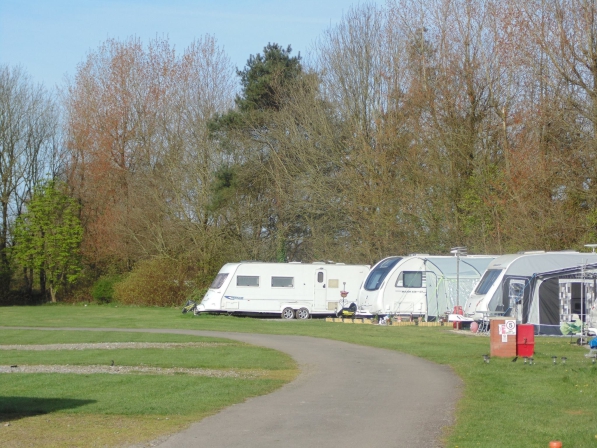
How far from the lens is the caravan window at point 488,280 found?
24547mm

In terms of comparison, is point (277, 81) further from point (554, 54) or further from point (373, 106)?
point (554, 54)

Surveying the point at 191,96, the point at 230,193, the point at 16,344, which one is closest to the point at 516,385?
the point at 16,344

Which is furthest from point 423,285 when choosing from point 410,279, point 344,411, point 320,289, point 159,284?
point 344,411

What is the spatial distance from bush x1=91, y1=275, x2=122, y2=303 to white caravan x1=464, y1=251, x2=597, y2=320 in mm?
29056

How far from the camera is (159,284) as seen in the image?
4331 cm

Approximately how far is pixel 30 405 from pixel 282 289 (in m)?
23.0

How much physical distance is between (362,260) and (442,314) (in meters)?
11.2

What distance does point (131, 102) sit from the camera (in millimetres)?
48688

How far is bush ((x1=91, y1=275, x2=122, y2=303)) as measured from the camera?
47.9 metres

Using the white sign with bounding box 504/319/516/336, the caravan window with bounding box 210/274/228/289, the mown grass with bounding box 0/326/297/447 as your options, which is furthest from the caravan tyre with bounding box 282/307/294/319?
the white sign with bounding box 504/319/516/336

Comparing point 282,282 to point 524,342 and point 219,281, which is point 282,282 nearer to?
point 219,281

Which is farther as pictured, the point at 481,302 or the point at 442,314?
the point at 442,314

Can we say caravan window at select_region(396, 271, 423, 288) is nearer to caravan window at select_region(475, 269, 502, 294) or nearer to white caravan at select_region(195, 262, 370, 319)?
white caravan at select_region(195, 262, 370, 319)

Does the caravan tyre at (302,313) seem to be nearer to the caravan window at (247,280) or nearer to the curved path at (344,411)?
the caravan window at (247,280)
